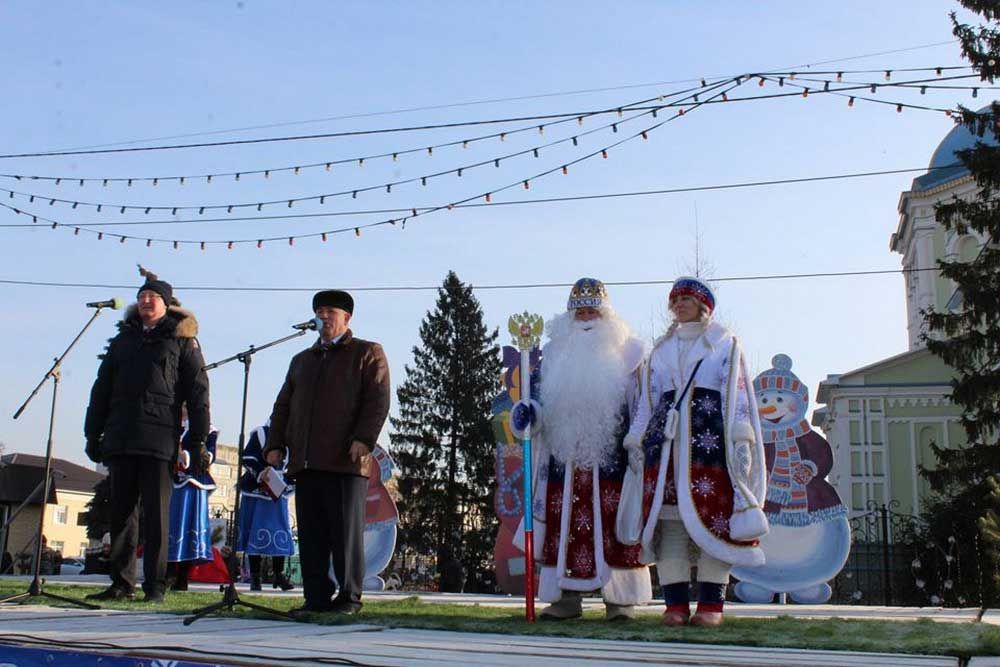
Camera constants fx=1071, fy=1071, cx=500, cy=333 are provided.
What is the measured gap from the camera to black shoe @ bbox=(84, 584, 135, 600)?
6.14 meters

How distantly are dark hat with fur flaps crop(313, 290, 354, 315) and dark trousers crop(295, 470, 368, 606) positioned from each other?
966 millimetres

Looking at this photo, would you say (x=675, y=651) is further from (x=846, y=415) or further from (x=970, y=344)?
(x=846, y=415)

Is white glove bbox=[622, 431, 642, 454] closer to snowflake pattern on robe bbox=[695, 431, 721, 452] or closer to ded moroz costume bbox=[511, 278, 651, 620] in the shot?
ded moroz costume bbox=[511, 278, 651, 620]

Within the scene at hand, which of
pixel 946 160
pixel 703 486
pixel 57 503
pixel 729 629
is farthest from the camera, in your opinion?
pixel 57 503

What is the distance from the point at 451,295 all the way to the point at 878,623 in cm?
3440

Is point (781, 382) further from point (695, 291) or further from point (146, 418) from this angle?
point (146, 418)

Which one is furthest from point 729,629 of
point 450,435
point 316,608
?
point 450,435

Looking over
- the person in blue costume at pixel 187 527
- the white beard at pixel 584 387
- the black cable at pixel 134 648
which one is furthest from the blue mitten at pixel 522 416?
the person in blue costume at pixel 187 527

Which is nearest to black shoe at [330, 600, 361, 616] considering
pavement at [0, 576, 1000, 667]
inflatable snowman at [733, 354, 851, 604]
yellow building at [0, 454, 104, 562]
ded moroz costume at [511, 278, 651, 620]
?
pavement at [0, 576, 1000, 667]

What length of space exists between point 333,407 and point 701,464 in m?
2.01

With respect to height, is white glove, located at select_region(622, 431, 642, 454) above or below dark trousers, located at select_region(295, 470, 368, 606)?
above

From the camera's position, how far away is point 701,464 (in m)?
5.42

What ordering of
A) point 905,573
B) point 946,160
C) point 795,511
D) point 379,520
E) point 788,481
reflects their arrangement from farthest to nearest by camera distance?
point 946,160 < point 905,573 < point 379,520 < point 788,481 < point 795,511

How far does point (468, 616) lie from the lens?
5.42m
